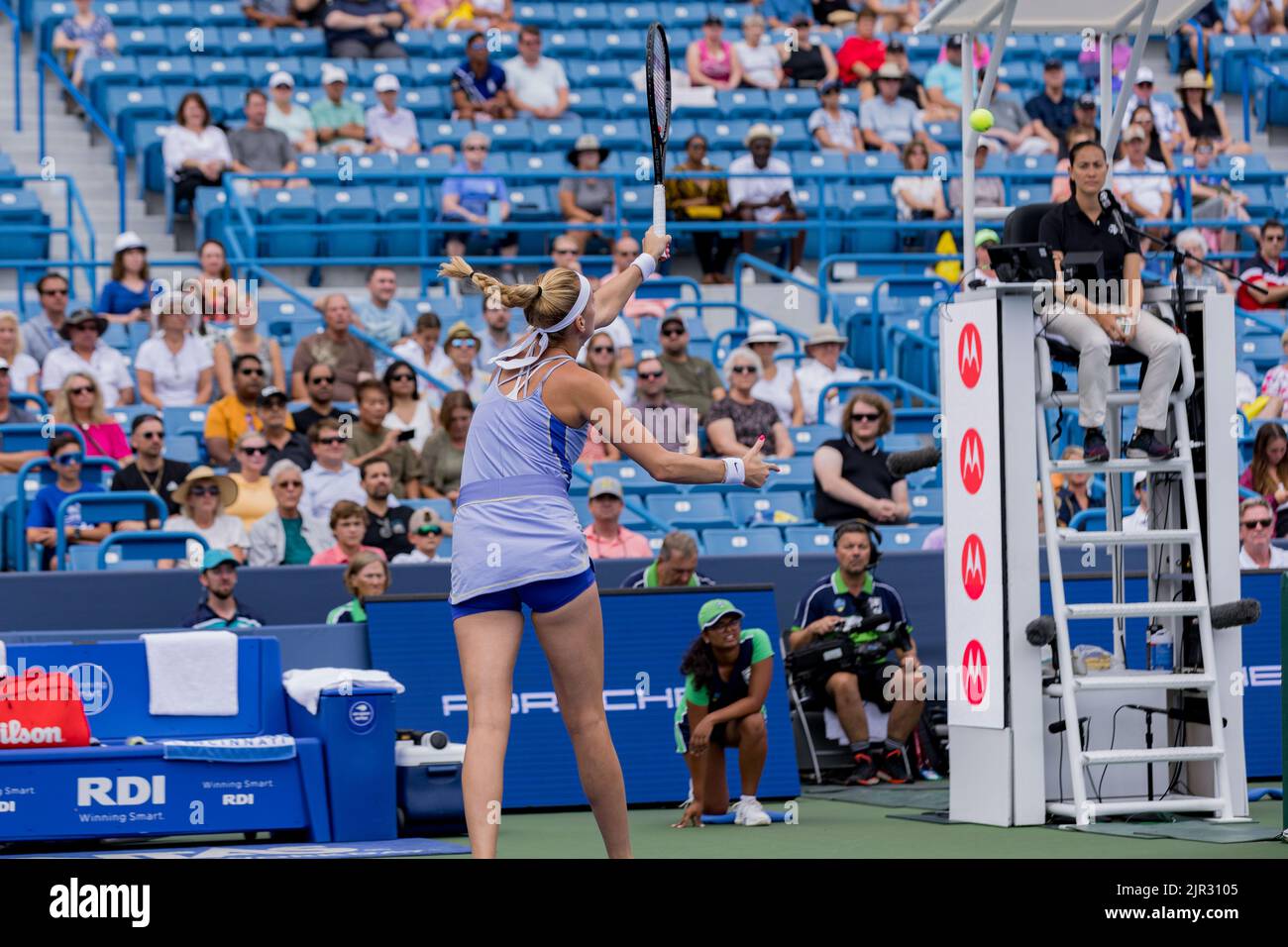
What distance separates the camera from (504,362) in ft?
22.6

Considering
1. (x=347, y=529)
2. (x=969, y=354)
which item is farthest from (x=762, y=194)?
(x=969, y=354)

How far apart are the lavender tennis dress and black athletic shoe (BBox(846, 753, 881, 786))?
507 cm

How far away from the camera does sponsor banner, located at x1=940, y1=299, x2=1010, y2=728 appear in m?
9.30

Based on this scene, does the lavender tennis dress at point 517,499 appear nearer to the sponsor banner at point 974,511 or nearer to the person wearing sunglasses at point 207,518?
the sponsor banner at point 974,511

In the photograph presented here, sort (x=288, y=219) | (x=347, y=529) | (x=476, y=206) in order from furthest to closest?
Result: (x=476, y=206) → (x=288, y=219) → (x=347, y=529)

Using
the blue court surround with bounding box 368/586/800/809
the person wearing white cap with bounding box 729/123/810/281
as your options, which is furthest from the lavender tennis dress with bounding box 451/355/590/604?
the person wearing white cap with bounding box 729/123/810/281

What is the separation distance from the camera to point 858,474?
43.2 ft

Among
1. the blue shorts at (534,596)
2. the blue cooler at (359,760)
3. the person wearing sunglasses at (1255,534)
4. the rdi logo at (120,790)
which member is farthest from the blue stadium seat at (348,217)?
the blue shorts at (534,596)

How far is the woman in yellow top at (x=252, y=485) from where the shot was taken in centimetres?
1273

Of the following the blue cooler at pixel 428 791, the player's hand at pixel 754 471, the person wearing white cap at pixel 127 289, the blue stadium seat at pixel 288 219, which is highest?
the blue stadium seat at pixel 288 219

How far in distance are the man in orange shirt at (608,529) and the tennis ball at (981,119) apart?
11.8 feet

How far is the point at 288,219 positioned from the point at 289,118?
1261 mm

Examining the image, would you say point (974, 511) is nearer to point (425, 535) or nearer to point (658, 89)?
point (658, 89)

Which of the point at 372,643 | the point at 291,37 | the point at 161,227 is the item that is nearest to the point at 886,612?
the point at 372,643
